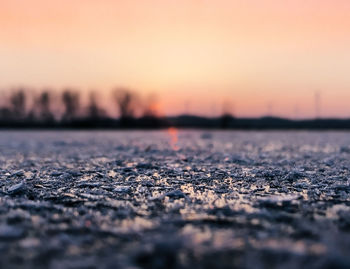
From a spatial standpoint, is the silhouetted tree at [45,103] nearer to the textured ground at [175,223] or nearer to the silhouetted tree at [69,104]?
the silhouetted tree at [69,104]

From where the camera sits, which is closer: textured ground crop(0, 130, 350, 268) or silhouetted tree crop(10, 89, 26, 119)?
textured ground crop(0, 130, 350, 268)

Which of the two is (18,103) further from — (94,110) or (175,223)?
(175,223)

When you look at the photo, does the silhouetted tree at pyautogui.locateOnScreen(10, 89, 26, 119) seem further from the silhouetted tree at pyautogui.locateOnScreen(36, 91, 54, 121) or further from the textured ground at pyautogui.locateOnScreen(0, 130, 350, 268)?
the textured ground at pyautogui.locateOnScreen(0, 130, 350, 268)

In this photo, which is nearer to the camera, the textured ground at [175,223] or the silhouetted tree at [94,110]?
the textured ground at [175,223]

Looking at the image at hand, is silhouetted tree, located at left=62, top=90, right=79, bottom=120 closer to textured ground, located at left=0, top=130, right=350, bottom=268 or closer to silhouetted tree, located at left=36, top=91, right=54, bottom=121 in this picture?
silhouetted tree, located at left=36, top=91, right=54, bottom=121

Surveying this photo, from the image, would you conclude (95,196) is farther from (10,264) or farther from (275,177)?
(275,177)

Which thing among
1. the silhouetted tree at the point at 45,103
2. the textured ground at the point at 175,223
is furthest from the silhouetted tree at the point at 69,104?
the textured ground at the point at 175,223

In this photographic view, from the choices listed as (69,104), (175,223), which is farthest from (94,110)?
(175,223)

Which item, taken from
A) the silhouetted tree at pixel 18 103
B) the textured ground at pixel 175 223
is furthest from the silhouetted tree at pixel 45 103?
the textured ground at pixel 175 223

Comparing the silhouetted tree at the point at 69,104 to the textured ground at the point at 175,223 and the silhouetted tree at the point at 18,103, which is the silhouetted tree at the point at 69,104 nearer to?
the silhouetted tree at the point at 18,103

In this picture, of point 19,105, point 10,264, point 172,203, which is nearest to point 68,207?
point 172,203

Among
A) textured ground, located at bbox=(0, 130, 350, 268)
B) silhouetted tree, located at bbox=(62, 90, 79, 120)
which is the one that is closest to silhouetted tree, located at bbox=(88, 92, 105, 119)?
silhouetted tree, located at bbox=(62, 90, 79, 120)
